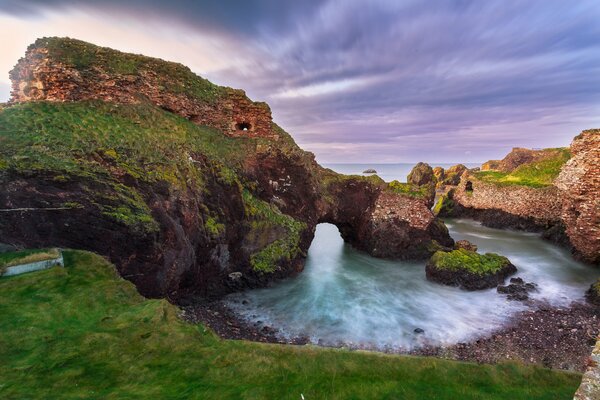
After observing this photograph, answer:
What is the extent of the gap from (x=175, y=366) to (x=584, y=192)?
28.6 meters

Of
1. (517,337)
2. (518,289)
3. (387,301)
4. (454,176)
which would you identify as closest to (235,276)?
(387,301)

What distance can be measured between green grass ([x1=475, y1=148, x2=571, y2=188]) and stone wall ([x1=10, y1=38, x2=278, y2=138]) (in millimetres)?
36891

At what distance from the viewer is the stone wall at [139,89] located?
58.5 ft

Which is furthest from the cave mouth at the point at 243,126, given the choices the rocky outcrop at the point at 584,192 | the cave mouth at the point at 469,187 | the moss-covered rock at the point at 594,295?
the cave mouth at the point at 469,187

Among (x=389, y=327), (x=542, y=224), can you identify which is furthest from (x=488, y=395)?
(x=542, y=224)

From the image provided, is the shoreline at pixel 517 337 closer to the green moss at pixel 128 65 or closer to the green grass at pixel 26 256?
the green grass at pixel 26 256

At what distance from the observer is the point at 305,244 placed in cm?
2622

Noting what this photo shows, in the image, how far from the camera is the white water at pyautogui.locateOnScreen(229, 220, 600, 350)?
637 inches

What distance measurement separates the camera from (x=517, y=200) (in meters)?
42.8

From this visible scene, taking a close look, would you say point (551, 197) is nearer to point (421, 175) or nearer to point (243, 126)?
point (421, 175)

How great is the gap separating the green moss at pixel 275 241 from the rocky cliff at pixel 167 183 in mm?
105

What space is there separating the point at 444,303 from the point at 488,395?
14.4 metres

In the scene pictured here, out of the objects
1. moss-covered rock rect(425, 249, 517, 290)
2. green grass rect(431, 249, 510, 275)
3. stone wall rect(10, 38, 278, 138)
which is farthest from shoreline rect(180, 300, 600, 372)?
stone wall rect(10, 38, 278, 138)

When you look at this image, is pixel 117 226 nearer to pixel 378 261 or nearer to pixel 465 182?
pixel 378 261
